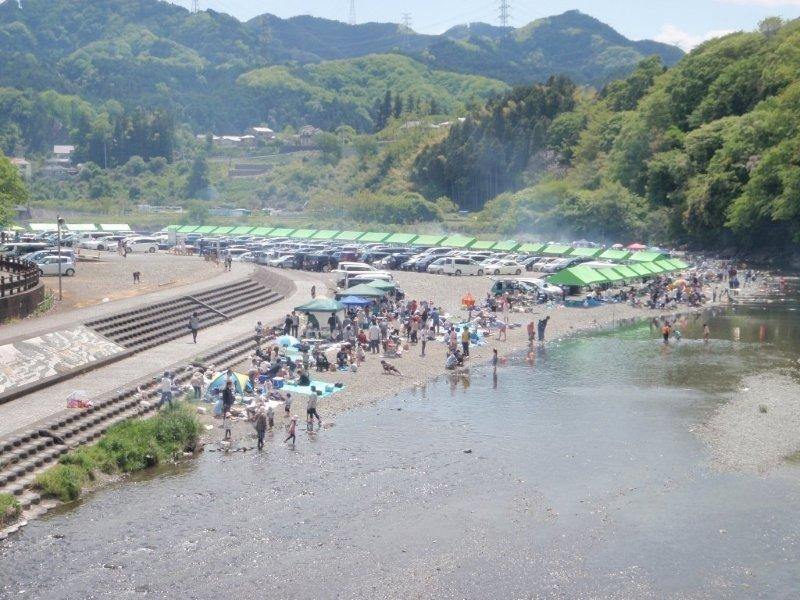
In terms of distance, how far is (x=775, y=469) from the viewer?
75.4 feet

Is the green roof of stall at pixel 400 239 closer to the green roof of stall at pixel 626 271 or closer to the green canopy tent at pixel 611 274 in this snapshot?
the green roof of stall at pixel 626 271

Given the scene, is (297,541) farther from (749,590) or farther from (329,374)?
(329,374)

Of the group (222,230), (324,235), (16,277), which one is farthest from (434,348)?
(222,230)

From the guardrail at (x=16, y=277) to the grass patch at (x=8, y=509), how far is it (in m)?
15.7

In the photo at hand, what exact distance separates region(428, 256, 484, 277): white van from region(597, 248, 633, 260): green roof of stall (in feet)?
26.3

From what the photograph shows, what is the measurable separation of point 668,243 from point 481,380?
156 feet

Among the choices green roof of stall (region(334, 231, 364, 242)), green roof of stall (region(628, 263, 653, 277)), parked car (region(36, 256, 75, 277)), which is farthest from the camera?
green roof of stall (region(334, 231, 364, 242))

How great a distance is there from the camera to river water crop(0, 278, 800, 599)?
17016mm

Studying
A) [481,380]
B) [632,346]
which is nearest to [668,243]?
[632,346]

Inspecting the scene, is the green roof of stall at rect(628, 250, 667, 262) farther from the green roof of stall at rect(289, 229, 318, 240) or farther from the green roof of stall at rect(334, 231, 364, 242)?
the green roof of stall at rect(289, 229, 318, 240)

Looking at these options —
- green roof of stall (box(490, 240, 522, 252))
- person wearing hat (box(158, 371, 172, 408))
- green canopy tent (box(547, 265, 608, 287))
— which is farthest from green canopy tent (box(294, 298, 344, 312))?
A: green roof of stall (box(490, 240, 522, 252))

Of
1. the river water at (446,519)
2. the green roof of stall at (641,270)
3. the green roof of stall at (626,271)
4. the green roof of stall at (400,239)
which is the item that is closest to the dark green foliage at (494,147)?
the green roof of stall at (400,239)

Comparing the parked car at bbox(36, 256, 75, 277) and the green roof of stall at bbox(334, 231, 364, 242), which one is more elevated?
the parked car at bbox(36, 256, 75, 277)

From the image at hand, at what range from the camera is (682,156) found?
74.6 m
